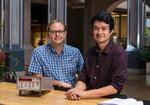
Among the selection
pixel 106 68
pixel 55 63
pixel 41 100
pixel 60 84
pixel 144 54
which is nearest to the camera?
pixel 41 100

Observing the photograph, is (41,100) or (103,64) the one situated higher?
(103,64)

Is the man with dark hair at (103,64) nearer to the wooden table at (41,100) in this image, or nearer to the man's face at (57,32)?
the wooden table at (41,100)

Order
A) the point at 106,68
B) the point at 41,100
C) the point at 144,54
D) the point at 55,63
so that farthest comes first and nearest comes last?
the point at 144,54, the point at 55,63, the point at 106,68, the point at 41,100

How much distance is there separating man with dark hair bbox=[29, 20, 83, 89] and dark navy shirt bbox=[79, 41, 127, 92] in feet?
1.89

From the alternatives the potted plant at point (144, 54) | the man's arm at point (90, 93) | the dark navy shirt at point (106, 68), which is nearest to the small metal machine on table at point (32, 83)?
the man's arm at point (90, 93)

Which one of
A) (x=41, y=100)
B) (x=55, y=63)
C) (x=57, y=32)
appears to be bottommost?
(x=41, y=100)

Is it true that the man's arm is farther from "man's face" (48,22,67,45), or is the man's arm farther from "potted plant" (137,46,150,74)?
"potted plant" (137,46,150,74)

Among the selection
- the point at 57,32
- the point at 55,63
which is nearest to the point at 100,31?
the point at 57,32

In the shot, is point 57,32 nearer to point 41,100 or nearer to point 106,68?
point 106,68

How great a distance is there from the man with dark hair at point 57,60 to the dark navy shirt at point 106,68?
576 millimetres

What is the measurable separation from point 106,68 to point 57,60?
0.87m

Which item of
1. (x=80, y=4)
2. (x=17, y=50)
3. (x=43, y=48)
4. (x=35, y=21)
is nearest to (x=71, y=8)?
(x=80, y=4)

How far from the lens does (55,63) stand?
12.2 ft

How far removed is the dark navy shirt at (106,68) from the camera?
289 cm
